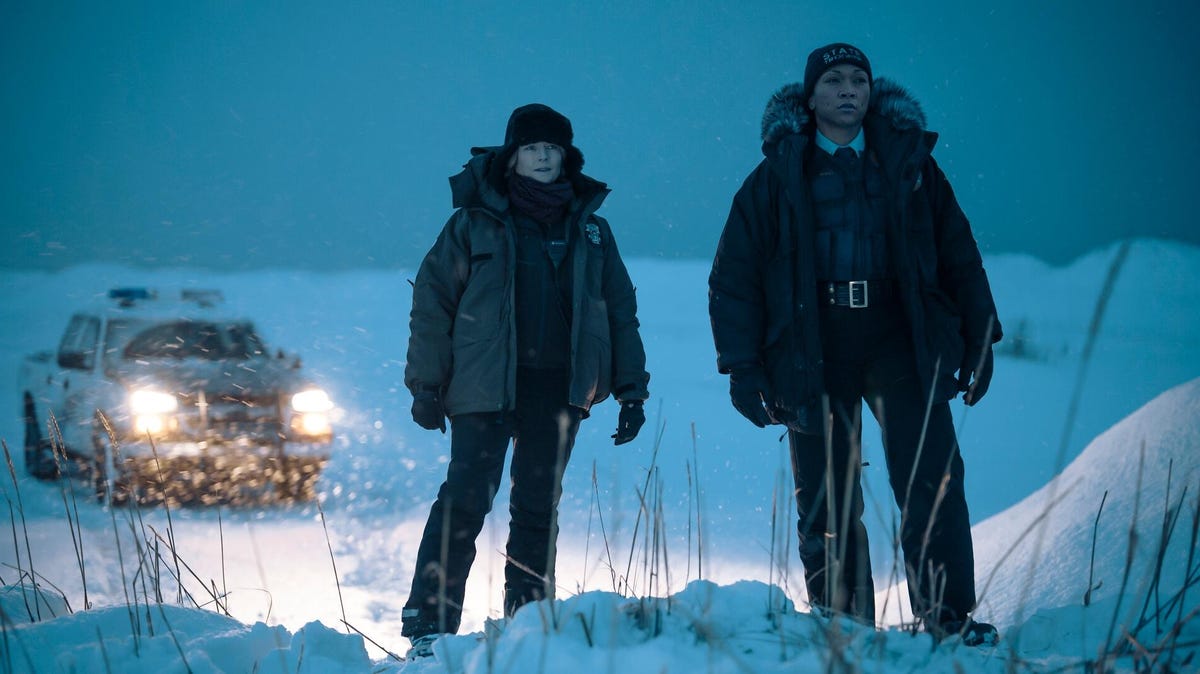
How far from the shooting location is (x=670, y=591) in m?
1.80

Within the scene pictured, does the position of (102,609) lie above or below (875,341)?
below

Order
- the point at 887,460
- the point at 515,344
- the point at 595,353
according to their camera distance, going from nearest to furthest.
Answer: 1. the point at 887,460
2. the point at 515,344
3. the point at 595,353

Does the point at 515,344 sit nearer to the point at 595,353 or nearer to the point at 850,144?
the point at 595,353

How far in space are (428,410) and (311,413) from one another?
2.91 m

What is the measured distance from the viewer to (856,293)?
2471 millimetres

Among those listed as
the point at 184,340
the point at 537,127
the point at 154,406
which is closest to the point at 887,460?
the point at 537,127

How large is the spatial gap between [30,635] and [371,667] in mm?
814

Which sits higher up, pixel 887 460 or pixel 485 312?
pixel 485 312

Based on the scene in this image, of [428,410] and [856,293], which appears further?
[428,410]

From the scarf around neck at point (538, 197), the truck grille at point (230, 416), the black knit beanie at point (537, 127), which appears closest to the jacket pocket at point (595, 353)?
the scarf around neck at point (538, 197)

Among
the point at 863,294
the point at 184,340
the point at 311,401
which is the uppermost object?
the point at 184,340

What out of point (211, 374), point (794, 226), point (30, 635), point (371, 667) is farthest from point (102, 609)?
point (211, 374)

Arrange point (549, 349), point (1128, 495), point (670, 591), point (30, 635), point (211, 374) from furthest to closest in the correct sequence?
1. point (211, 374)
2. point (1128, 495)
3. point (549, 349)
4. point (30, 635)
5. point (670, 591)

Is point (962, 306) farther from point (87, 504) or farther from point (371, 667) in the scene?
point (87, 504)
